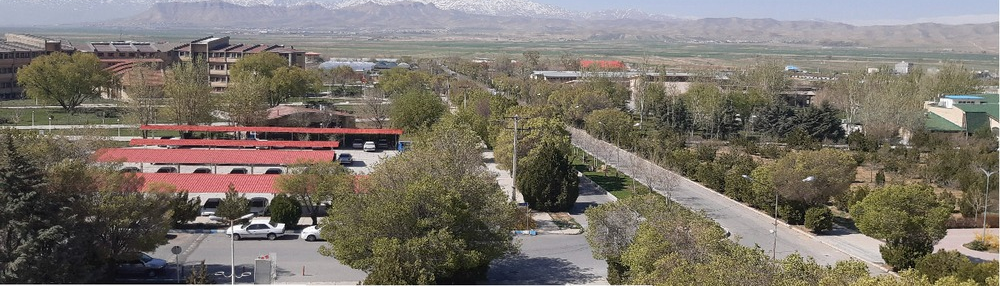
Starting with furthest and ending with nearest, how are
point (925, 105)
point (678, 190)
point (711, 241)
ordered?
1. point (925, 105)
2. point (678, 190)
3. point (711, 241)

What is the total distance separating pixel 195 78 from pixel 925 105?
34938mm

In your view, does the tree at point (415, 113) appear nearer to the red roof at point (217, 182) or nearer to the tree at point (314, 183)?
the red roof at point (217, 182)

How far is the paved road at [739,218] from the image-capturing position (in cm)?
1917

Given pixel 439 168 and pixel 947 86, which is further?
pixel 947 86

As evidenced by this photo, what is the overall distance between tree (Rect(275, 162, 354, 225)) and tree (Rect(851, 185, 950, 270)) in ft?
35.6

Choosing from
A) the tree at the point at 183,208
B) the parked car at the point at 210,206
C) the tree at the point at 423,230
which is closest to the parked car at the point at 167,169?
the parked car at the point at 210,206

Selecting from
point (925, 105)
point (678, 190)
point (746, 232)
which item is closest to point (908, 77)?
point (925, 105)

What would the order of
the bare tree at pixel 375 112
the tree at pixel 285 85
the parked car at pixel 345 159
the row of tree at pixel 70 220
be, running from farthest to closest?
the tree at pixel 285 85 → the bare tree at pixel 375 112 → the parked car at pixel 345 159 → the row of tree at pixel 70 220

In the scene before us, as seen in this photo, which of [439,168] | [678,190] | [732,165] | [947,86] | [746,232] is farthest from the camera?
[947,86]

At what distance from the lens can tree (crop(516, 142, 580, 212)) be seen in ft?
74.9

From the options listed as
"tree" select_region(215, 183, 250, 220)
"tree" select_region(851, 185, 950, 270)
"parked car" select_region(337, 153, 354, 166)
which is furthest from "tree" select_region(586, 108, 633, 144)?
"tree" select_region(215, 183, 250, 220)

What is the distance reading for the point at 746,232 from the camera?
21047 millimetres

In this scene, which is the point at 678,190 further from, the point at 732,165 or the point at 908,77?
the point at 908,77

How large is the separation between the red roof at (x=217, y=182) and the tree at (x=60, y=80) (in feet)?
77.1
